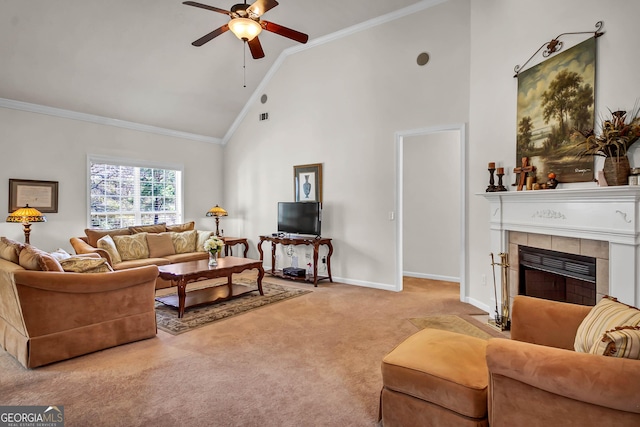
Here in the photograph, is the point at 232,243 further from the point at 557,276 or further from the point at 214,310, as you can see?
the point at 557,276

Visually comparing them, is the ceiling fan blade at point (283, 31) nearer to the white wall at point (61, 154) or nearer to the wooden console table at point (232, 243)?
the white wall at point (61, 154)

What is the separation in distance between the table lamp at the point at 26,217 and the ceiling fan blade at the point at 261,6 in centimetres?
396

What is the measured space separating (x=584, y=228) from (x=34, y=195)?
6.68 meters

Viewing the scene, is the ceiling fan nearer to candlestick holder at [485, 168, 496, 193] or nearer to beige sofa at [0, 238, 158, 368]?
beige sofa at [0, 238, 158, 368]

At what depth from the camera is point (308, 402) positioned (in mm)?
2365

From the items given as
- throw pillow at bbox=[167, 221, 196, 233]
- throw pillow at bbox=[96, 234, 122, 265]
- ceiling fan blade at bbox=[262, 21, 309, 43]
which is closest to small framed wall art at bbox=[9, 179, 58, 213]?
throw pillow at bbox=[96, 234, 122, 265]

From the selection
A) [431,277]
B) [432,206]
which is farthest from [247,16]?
[431,277]

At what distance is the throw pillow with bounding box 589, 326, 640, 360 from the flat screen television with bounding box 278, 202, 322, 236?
4.62 meters

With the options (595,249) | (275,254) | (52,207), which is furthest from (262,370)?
(52,207)

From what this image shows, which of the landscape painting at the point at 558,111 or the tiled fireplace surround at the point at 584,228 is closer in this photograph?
the tiled fireplace surround at the point at 584,228

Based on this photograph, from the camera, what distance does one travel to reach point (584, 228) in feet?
9.42

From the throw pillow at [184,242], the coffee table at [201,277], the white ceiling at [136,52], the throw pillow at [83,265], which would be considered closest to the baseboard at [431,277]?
the coffee table at [201,277]

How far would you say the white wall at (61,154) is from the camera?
5.12m

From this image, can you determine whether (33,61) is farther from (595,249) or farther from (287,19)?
(595,249)
